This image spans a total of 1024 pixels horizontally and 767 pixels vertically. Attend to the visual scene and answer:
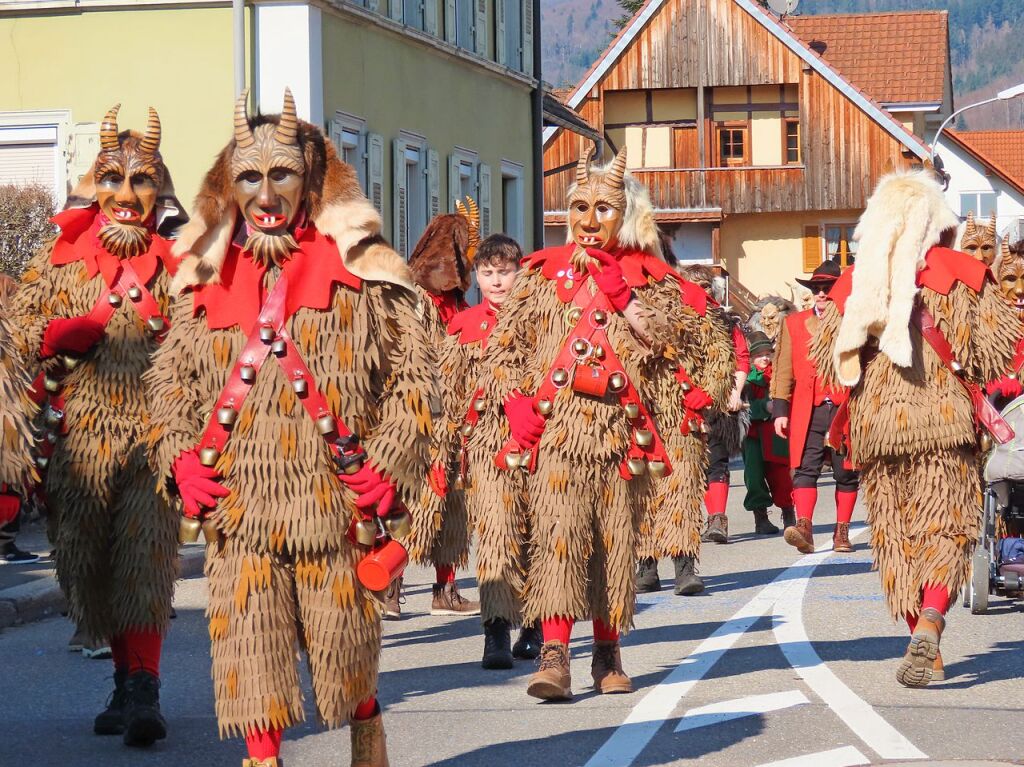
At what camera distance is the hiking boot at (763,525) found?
17219mm

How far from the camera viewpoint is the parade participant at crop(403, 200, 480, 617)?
35.6ft

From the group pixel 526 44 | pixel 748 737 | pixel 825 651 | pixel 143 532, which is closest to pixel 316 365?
pixel 143 532

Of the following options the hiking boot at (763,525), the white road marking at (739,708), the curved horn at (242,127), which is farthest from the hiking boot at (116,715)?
the hiking boot at (763,525)

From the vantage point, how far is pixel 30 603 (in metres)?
11.8

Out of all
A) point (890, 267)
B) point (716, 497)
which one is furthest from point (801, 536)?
point (890, 267)

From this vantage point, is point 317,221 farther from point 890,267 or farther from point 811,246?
point 811,246

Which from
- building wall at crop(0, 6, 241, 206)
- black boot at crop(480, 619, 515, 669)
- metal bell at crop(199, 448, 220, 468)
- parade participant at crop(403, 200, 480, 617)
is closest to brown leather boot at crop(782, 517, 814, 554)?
parade participant at crop(403, 200, 480, 617)

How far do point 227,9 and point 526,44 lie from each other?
11597 millimetres

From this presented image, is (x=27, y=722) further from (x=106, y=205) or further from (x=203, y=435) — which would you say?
(x=203, y=435)

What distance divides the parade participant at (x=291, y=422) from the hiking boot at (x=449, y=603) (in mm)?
5465

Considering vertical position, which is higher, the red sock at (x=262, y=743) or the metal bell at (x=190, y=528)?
the metal bell at (x=190, y=528)

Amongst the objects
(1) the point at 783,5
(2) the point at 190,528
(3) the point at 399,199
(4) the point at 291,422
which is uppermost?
(1) the point at 783,5

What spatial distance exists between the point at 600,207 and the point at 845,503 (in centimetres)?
695

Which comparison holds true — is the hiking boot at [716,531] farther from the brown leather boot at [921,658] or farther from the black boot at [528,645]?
the brown leather boot at [921,658]
